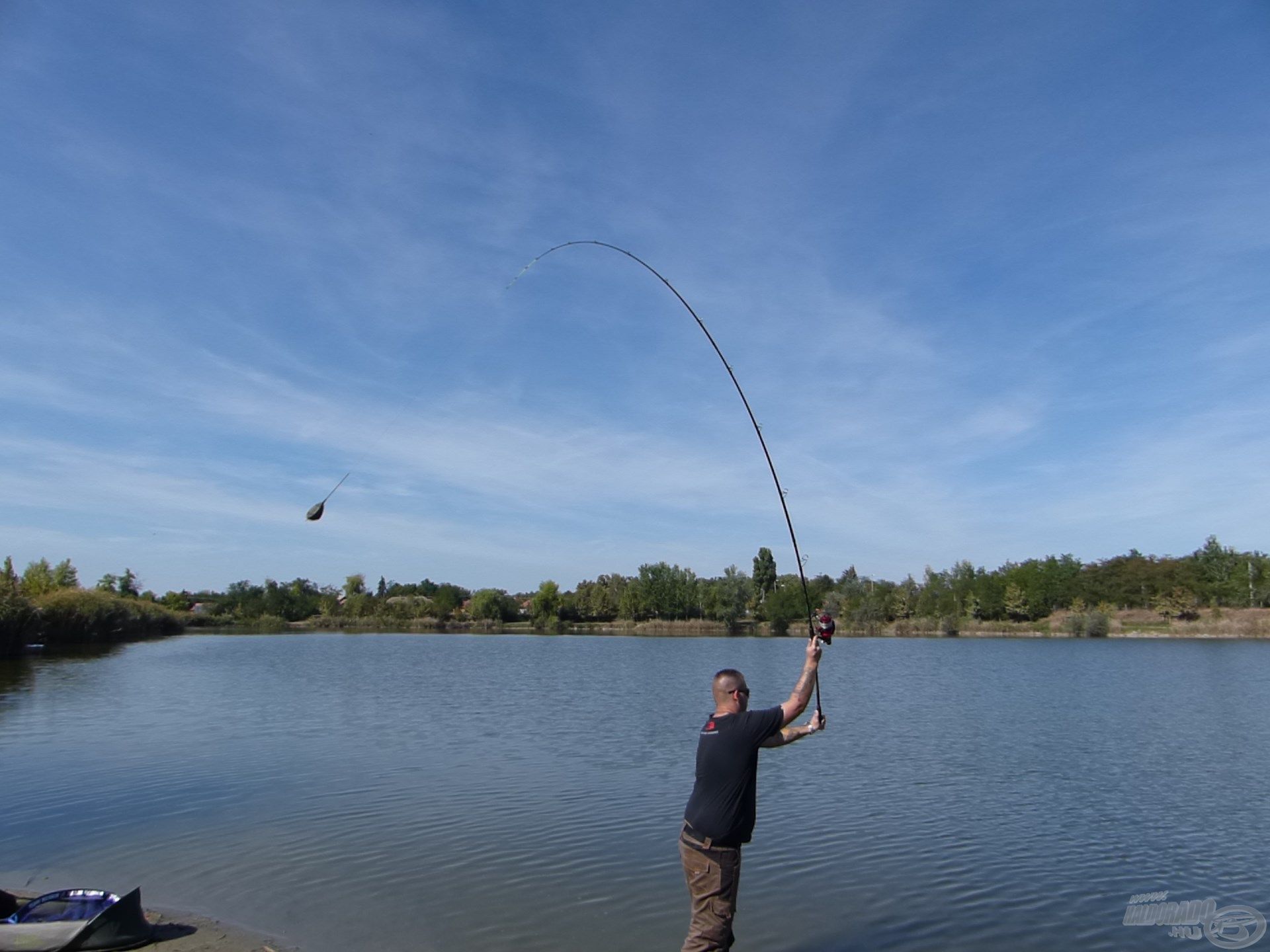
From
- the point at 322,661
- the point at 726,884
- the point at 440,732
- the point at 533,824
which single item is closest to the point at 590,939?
the point at 726,884

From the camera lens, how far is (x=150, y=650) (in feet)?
184

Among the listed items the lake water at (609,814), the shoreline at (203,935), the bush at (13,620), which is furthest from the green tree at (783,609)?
the shoreline at (203,935)

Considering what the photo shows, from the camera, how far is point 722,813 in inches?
220

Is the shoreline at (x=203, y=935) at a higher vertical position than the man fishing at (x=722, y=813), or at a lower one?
lower

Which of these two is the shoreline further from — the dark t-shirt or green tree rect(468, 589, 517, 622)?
green tree rect(468, 589, 517, 622)

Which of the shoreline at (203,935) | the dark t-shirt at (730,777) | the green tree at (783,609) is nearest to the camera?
the dark t-shirt at (730,777)

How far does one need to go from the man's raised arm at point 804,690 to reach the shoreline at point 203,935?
5321mm

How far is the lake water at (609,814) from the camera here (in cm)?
893

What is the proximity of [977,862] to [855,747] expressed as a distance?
27.9 feet

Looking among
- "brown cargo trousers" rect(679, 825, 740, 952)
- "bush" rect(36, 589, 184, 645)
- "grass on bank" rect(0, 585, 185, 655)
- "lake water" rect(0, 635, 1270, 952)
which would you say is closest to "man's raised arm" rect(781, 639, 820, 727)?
"brown cargo trousers" rect(679, 825, 740, 952)

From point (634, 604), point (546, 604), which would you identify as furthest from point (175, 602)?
point (634, 604)

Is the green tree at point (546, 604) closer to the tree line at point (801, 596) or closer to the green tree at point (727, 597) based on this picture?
the tree line at point (801, 596)

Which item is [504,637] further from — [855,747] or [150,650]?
[855,747]

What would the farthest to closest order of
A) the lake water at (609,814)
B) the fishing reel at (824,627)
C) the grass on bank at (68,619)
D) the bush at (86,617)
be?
the bush at (86,617) → the grass on bank at (68,619) → the lake water at (609,814) → the fishing reel at (824,627)
